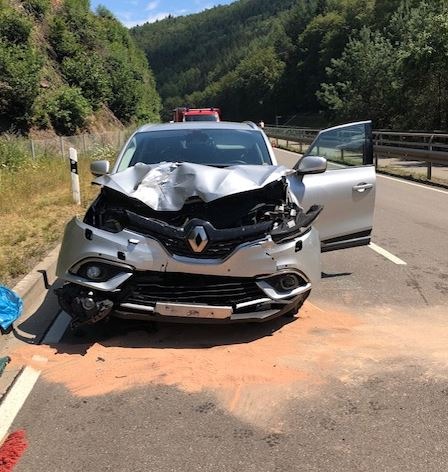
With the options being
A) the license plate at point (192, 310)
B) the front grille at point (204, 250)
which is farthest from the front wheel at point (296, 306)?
the front grille at point (204, 250)

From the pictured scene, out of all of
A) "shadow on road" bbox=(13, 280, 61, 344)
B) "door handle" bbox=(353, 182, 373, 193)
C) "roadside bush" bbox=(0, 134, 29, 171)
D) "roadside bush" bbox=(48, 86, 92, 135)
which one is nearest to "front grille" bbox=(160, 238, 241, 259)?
"shadow on road" bbox=(13, 280, 61, 344)

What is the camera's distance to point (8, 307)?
16.7ft

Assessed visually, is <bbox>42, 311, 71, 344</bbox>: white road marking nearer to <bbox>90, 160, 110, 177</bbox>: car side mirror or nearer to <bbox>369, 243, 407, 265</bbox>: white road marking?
<bbox>90, 160, 110, 177</bbox>: car side mirror

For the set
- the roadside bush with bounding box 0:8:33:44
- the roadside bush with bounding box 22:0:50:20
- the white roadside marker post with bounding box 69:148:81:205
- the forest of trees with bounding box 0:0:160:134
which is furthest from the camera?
the roadside bush with bounding box 22:0:50:20

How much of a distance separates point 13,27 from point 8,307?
2577cm

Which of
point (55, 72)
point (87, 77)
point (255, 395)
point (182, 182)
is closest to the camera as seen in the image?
point (255, 395)

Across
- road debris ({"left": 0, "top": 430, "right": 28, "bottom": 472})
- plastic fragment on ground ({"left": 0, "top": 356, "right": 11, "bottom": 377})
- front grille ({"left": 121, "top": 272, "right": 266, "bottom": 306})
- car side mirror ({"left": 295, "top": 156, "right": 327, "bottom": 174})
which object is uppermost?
car side mirror ({"left": 295, "top": 156, "right": 327, "bottom": 174})

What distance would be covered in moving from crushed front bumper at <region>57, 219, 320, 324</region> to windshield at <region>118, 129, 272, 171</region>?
1.61m

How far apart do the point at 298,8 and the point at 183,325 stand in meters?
152

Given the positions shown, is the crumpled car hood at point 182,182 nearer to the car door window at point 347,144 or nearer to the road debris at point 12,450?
the car door window at point 347,144

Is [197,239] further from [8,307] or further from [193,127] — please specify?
[193,127]

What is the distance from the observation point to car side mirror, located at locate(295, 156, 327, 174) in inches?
224

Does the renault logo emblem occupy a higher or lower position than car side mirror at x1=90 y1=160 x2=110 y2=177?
lower

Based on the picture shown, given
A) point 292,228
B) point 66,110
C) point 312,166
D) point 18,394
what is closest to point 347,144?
point 312,166
